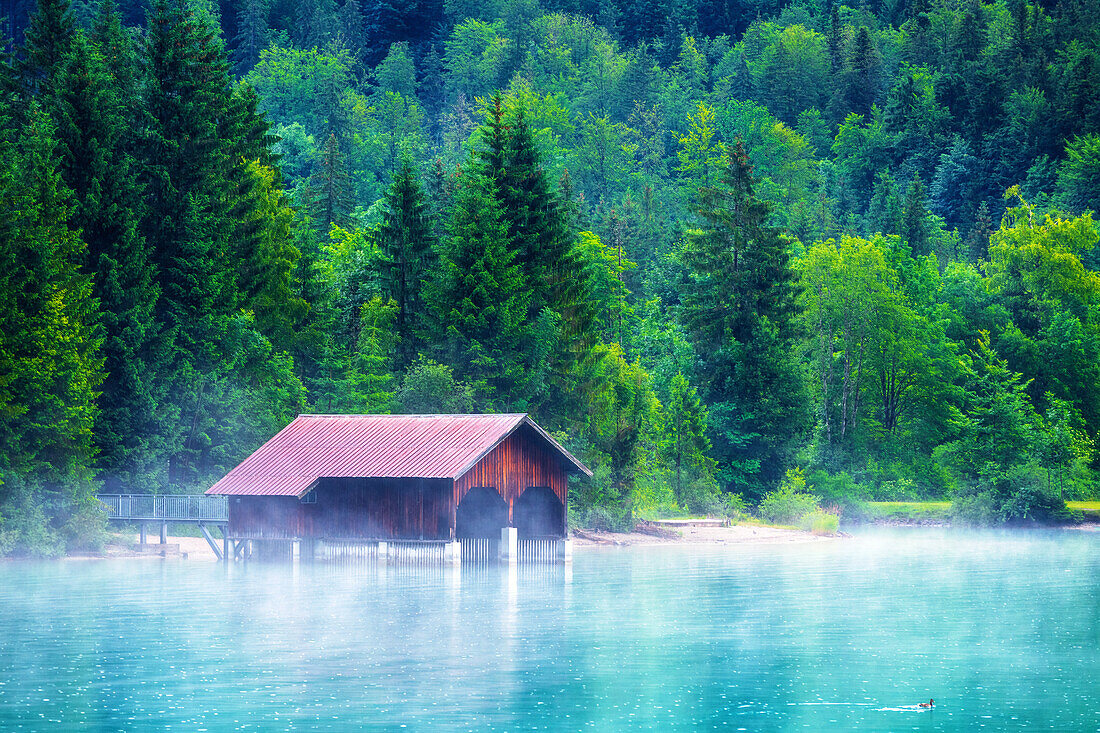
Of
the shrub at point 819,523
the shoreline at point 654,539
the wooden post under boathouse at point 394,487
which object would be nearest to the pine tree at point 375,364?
the shoreline at point 654,539

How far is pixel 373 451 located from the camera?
5388cm

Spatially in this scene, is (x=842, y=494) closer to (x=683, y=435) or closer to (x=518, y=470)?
(x=683, y=435)

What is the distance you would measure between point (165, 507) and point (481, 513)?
13000 mm

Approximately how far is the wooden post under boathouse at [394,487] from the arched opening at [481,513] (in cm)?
47

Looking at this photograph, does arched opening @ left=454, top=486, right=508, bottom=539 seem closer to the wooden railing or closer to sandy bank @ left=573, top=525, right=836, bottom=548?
the wooden railing

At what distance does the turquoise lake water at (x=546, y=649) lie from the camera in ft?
81.6

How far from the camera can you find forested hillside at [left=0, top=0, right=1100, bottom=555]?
6153cm

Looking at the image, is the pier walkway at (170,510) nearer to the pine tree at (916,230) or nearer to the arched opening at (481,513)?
the arched opening at (481,513)

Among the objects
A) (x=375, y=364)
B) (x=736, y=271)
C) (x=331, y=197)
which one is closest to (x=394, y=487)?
(x=375, y=364)

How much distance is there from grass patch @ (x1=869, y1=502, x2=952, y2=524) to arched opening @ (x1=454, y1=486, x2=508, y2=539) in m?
34.7

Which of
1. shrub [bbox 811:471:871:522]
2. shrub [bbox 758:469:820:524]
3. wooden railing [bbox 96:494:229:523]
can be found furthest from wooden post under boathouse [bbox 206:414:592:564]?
shrub [bbox 811:471:871:522]

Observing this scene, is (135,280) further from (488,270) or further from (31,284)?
(488,270)

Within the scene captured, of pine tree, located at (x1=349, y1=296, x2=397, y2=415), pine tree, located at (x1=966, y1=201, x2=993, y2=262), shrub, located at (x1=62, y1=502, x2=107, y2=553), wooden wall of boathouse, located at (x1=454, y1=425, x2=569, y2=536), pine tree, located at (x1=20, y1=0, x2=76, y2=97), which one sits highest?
pine tree, located at (x1=20, y1=0, x2=76, y2=97)

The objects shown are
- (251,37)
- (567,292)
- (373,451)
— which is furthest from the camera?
(251,37)
